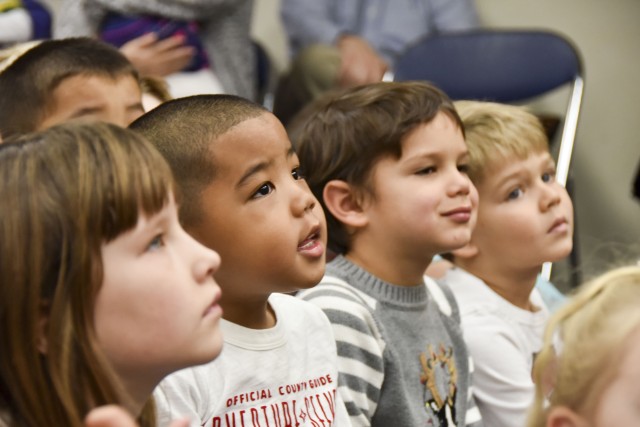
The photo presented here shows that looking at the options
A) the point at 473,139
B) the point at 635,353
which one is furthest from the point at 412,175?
the point at 635,353

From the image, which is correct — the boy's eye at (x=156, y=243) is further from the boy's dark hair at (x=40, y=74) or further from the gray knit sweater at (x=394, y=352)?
the boy's dark hair at (x=40, y=74)

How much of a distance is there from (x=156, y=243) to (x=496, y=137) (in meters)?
1.07

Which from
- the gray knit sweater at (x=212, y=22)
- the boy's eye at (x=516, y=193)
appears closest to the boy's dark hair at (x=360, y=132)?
the boy's eye at (x=516, y=193)

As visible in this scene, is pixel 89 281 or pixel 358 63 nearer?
pixel 89 281

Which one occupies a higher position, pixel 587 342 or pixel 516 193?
pixel 587 342

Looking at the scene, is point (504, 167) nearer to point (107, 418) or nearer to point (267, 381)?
point (267, 381)

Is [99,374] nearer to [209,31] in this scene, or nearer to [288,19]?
[209,31]

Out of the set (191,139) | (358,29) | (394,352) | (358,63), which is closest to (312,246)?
(191,139)

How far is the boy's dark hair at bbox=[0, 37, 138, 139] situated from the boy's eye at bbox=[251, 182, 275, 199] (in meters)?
0.54

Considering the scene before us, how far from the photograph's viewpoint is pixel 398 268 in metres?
1.71

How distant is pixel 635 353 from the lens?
1054 mm

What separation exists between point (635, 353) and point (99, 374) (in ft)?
1.78

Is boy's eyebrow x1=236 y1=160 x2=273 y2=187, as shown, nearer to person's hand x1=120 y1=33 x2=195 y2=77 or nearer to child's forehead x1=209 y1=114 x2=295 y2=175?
child's forehead x1=209 y1=114 x2=295 y2=175

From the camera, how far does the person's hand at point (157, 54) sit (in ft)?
8.86
